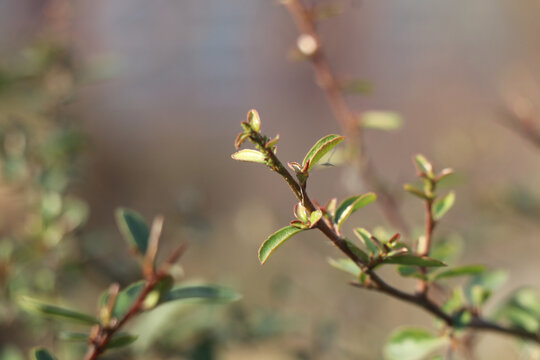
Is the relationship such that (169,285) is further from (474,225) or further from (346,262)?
(474,225)

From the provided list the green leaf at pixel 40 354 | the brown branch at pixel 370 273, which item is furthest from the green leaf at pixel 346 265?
the green leaf at pixel 40 354

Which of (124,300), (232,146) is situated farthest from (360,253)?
(232,146)

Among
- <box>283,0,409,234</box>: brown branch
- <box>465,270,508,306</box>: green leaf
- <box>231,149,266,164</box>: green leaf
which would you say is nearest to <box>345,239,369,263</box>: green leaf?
<box>231,149,266,164</box>: green leaf

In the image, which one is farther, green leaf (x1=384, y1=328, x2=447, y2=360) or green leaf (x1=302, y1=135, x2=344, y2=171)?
green leaf (x1=384, y1=328, x2=447, y2=360)

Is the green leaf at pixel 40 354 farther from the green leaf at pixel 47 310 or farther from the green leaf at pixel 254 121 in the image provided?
the green leaf at pixel 254 121

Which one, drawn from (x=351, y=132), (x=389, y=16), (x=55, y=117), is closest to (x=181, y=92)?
(x=389, y=16)

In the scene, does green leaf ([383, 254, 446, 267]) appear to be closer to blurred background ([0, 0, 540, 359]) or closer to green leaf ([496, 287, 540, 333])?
green leaf ([496, 287, 540, 333])

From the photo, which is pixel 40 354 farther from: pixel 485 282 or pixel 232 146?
pixel 232 146
